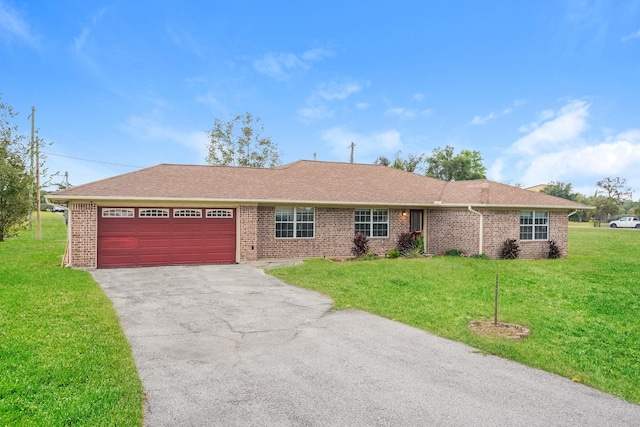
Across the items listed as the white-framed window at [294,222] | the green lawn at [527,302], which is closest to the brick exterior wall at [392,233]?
the white-framed window at [294,222]

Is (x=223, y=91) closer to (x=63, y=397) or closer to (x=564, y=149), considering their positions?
(x=564, y=149)

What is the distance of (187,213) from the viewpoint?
15727 mm

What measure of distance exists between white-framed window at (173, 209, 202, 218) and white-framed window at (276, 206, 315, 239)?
10.7ft

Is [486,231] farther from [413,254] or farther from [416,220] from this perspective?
[413,254]

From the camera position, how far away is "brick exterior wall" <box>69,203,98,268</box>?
14172mm

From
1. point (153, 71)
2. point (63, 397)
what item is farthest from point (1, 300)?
point (153, 71)

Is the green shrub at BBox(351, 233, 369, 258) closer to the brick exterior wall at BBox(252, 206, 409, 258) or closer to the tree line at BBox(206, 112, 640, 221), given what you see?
the brick exterior wall at BBox(252, 206, 409, 258)

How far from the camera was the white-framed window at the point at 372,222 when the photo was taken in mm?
18656

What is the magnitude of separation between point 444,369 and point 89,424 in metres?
4.13

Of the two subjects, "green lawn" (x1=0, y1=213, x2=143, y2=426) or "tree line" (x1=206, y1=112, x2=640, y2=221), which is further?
"tree line" (x1=206, y1=112, x2=640, y2=221)

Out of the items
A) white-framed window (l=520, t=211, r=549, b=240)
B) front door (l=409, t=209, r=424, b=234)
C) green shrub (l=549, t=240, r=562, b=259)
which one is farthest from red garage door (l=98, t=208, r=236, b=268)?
green shrub (l=549, t=240, r=562, b=259)

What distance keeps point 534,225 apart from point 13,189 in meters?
29.1

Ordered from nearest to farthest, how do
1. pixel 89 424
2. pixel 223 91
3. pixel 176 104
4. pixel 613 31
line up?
pixel 89 424
pixel 613 31
pixel 176 104
pixel 223 91

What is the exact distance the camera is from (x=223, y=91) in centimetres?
3091
